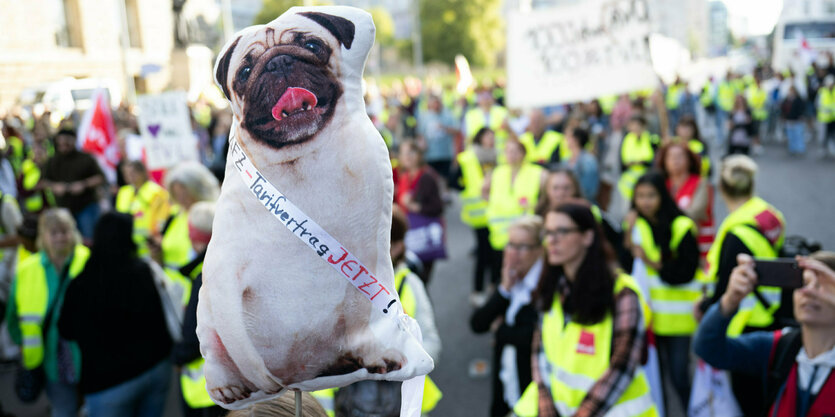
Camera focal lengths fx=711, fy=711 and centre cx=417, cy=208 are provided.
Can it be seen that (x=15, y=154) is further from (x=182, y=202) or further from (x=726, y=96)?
(x=726, y=96)

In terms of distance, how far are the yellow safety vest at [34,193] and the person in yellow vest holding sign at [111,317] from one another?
16.1 ft

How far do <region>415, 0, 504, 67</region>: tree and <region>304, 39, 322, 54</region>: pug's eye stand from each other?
5282 cm

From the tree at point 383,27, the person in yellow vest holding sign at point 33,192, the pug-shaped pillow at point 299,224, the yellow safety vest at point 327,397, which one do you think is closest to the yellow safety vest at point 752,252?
the yellow safety vest at point 327,397

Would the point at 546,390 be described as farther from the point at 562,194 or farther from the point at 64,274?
the point at 64,274

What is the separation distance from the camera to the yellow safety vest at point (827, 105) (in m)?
13.9

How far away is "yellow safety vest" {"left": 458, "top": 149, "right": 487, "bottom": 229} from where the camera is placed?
6.97 m

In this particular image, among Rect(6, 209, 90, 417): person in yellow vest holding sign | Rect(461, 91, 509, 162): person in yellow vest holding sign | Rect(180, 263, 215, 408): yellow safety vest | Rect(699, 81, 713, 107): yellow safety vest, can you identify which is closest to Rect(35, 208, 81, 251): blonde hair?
Rect(6, 209, 90, 417): person in yellow vest holding sign

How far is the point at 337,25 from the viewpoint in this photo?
54.2 inches

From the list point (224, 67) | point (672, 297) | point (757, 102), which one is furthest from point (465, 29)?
point (224, 67)

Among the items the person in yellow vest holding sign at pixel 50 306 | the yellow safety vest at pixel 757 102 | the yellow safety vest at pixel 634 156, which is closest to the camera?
the person in yellow vest holding sign at pixel 50 306

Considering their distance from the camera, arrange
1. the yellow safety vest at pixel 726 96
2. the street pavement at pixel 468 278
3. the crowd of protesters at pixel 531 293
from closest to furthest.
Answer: the crowd of protesters at pixel 531 293 → the street pavement at pixel 468 278 → the yellow safety vest at pixel 726 96

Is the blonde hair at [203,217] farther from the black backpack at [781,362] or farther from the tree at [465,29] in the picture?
the tree at [465,29]

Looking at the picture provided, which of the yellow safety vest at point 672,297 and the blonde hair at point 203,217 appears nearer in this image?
the blonde hair at point 203,217

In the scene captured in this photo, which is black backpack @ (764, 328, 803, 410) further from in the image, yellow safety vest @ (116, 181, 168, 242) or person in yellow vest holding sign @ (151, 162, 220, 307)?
yellow safety vest @ (116, 181, 168, 242)
